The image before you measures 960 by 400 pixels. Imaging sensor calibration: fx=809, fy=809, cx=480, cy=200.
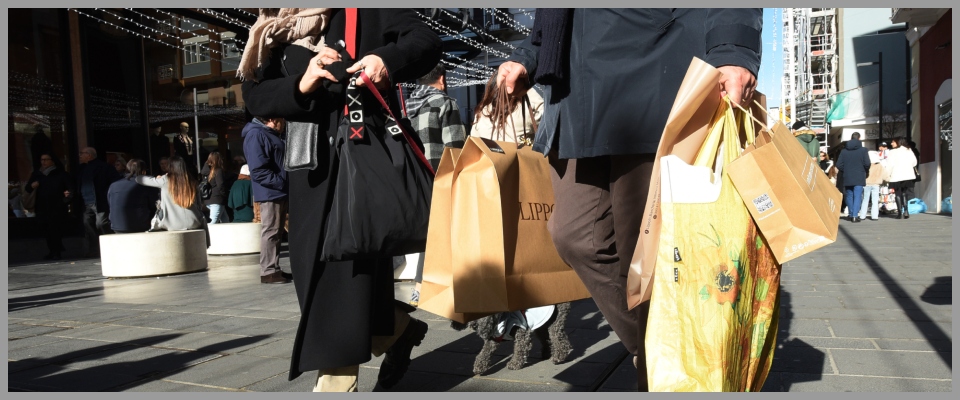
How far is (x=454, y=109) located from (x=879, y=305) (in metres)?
3.06

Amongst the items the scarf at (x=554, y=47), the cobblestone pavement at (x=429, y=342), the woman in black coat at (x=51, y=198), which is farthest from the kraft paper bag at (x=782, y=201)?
the woman in black coat at (x=51, y=198)

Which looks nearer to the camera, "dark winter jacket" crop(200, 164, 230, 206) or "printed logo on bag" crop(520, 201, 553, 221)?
"printed logo on bag" crop(520, 201, 553, 221)

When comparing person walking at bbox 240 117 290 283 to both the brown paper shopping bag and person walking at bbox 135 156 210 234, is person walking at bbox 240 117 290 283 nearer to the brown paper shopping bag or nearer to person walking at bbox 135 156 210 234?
person walking at bbox 135 156 210 234

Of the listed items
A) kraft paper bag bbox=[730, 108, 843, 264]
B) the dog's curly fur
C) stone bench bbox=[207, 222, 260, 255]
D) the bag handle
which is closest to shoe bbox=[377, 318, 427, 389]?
the dog's curly fur

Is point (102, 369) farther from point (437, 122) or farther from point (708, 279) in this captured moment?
point (708, 279)

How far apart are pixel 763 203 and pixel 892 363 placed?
1.95 m

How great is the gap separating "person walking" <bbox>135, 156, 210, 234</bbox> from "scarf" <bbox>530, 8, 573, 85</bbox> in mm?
7953

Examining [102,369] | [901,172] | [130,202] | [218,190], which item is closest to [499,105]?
[102,369]

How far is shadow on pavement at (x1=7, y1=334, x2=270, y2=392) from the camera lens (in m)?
3.59

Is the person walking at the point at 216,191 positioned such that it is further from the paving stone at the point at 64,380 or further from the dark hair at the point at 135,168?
the paving stone at the point at 64,380

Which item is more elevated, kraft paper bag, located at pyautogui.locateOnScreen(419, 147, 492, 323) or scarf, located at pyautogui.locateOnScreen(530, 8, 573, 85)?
scarf, located at pyautogui.locateOnScreen(530, 8, 573, 85)

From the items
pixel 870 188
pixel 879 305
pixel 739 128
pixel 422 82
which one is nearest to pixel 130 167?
pixel 422 82

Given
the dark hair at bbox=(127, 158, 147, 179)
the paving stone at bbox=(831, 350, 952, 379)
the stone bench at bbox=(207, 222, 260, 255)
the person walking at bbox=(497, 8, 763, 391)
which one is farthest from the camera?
the stone bench at bbox=(207, 222, 260, 255)

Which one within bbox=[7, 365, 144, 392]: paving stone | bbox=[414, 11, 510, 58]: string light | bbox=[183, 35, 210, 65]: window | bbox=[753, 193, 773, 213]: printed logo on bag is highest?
bbox=[414, 11, 510, 58]: string light
